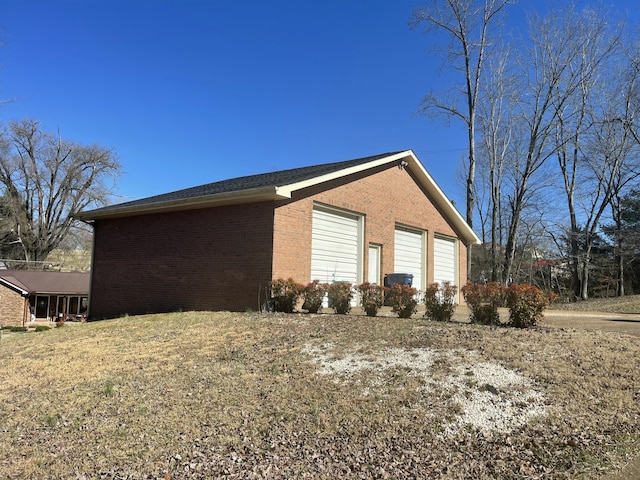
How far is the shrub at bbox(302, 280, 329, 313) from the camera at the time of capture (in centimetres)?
1084

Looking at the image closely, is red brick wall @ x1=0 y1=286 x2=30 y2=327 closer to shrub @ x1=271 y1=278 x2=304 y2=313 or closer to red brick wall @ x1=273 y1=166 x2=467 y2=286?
red brick wall @ x1=273 y1=166 x2=467 y2=286

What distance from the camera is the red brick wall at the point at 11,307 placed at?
3431cm

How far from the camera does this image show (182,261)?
13664mm

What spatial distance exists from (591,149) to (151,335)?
85.2 feet

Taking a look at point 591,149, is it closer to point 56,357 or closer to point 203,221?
point 203,221

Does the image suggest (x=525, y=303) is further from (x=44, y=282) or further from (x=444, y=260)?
(x=44, y=282)

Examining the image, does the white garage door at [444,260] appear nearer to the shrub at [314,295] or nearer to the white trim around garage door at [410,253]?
the white trim around garage door at [410,253]

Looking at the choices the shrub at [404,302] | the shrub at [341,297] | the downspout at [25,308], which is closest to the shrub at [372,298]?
the shrub at [341,297]

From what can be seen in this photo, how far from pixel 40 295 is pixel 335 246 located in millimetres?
33040

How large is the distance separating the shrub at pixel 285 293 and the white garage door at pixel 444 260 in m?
8.31

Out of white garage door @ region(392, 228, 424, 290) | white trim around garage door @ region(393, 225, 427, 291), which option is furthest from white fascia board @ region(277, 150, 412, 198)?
white garage door @ region(392, 228, 424, 290)

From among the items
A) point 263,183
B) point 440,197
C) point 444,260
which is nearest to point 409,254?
point 444,260

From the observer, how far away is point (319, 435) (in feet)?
14.7

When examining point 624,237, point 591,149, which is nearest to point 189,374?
point 624,237
